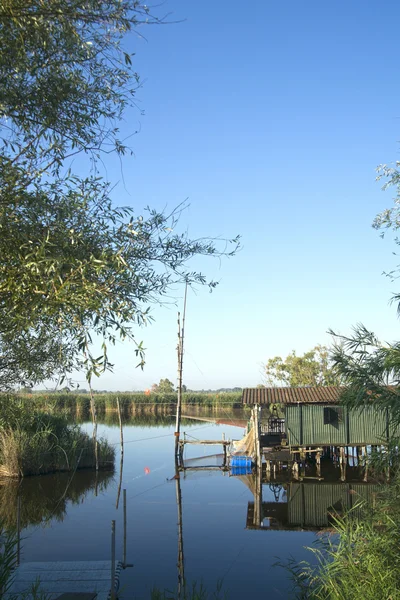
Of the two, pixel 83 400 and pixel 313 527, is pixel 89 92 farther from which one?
pixel 83 400

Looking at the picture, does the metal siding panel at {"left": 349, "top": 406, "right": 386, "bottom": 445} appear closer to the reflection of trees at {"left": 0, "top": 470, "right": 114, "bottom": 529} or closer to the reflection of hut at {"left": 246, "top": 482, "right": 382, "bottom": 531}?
the reflection of hut at {"left": 246, "top": 482, "right": 382, "bottom": 531}

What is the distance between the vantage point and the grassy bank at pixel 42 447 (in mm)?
25188

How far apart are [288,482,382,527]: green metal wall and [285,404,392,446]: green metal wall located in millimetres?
2854

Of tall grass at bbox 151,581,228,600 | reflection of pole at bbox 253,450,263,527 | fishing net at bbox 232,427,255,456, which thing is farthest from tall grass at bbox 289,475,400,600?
fishing net at bbox 232,427,255,456

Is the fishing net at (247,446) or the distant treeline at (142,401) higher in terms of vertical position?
the distant treeline at (142,401)

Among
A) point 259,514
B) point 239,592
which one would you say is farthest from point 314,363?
point 239,592

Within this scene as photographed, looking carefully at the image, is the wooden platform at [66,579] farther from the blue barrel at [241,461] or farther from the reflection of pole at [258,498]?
the blue barrel at [241,461]

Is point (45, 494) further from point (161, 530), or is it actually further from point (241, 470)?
point (241, 470)

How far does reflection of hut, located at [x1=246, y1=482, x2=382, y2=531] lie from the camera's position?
19500mm

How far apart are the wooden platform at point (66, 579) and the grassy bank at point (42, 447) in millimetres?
12493

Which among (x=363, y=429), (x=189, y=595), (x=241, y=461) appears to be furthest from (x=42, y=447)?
(x=189, y=595)

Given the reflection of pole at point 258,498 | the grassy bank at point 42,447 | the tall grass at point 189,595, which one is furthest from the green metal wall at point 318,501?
the grassy bank at point 42,447

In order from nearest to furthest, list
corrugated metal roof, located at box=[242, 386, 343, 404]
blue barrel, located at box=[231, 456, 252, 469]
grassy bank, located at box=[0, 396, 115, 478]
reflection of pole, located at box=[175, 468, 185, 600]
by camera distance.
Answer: reflection of pole, located at box=[175, 468, 185, 600] → grassy bank, located at box=[0, 396, 115, 478] → corrugated metal roof, located at box=[242, 386, 343, 404] → blue barrel, located at box=[231, 456, 252, 469]

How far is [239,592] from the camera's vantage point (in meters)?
12.8
